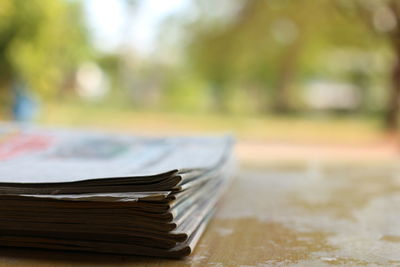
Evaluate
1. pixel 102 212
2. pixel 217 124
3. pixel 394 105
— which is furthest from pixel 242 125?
pixel 102 212

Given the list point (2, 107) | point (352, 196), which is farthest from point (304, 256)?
point (2, 107)

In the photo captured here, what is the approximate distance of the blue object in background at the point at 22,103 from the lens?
6.62 feet

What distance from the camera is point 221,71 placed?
90.7 inches

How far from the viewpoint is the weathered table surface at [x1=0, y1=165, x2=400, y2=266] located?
0.42 meters

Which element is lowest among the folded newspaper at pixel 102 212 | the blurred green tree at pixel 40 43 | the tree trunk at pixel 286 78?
the folded newspaper at pixel 102 212

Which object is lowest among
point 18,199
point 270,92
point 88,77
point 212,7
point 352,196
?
point 352,196

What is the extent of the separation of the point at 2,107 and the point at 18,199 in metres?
1.73

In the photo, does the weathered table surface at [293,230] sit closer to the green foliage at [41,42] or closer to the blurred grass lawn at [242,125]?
the blurred grass lawn at [242,125]

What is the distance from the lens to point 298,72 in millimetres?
2379

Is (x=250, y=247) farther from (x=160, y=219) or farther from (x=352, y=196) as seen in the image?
(x=352, y=196)

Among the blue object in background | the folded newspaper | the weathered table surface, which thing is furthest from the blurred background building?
the folded newspaper

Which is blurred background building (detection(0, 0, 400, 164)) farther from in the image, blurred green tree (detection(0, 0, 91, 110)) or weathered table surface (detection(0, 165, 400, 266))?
weathered table surface (detection(0, 165, 400, 266))

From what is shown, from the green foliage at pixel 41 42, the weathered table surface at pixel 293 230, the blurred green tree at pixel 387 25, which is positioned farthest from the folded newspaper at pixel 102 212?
the blurred green tree at pixel 387 25

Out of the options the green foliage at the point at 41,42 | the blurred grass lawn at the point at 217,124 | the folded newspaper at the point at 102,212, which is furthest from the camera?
the blurred grass lawn at the point at 217,124
